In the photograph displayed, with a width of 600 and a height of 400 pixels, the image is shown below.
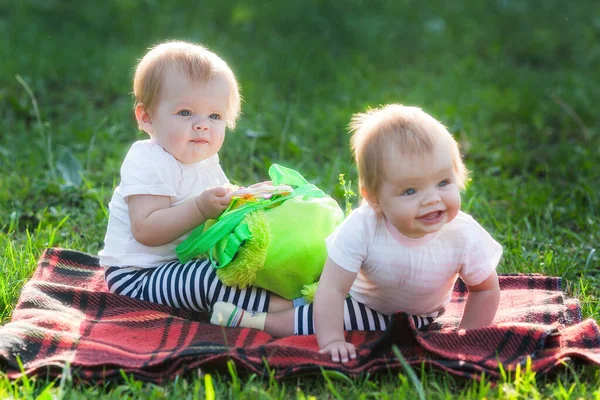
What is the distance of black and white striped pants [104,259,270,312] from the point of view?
8.54 ft

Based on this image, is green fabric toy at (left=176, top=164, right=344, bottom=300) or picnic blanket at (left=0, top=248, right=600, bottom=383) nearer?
picnic blanket at (left=0, top=248, right=600, bottom=383)

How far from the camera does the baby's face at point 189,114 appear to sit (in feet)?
8.66

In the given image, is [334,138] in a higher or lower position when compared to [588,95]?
lower

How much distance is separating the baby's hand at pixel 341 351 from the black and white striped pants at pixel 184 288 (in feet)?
1.31

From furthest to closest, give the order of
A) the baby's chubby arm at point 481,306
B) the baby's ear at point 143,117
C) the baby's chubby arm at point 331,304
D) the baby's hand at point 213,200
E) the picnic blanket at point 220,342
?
the baby's ear at point 143,117
the baby's hand at point 213,200
the baby's chubby arm at point 481,306
the baby's chubby arm at point 331,304
the picnic blanket at point 220,342

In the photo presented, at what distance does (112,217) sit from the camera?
2787mm

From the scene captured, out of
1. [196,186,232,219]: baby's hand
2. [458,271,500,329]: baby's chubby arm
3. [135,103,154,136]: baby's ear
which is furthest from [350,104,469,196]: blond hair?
[135,103,154,136]: baby's ear

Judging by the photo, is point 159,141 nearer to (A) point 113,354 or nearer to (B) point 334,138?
(A) point 113,354

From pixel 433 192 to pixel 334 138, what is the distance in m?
2.36

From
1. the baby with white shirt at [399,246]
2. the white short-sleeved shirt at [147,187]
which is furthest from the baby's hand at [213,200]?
the baby with white shirt at [399,246]

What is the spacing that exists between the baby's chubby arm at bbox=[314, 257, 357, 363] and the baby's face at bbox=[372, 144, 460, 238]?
23 cm

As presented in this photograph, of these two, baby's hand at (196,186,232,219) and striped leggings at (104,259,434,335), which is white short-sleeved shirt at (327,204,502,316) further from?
baby's hand at (196,186,232,219)

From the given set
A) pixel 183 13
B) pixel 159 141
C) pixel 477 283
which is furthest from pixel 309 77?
pixel 477 283

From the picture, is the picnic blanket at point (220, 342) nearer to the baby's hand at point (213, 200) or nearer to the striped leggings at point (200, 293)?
the striped leggings at point (200, 293)
